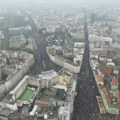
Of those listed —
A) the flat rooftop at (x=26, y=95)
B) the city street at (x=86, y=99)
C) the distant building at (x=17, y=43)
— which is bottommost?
the city street at (x=86, y=99)

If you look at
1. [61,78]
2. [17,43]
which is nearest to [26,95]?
[61,78]

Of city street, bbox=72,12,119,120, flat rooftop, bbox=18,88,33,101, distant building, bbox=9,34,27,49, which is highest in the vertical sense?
distant building, bbox=9,34,27,49

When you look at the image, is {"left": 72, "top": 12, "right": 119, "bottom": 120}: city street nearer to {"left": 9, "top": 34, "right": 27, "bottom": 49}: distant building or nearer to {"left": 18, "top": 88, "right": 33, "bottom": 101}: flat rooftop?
{"left": 18, "top": 88, "right": 33, "bottom": 101}: flat rooftop

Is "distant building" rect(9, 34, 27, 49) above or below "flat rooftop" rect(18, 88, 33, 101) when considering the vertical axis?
above

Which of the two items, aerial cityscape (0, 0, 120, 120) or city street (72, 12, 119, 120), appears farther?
aerial cityscape (0, 0, 120, 120)

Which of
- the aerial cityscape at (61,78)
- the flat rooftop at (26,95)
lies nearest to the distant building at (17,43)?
the aerial cityscape at (61,78)

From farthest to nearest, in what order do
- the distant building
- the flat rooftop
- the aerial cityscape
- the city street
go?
1. the distant building
2. the flat rooftop
3. the aerial cityscape
4. the city street

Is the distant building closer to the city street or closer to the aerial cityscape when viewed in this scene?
the aerial cityscape

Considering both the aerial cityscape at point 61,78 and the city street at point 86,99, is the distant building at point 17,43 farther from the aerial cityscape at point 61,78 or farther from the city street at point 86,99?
the city street at point 86,99

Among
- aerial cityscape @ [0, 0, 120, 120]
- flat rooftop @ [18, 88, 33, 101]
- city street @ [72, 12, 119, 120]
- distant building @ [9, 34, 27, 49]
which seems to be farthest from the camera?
distant building @ [9, 34, 27, 49]

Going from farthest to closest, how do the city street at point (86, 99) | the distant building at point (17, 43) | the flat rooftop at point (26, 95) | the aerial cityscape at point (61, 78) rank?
the distant building at point (17, 43)
the flat rooftop at point (26, 95)
the aerial cityscape at point (61, 78)
the city street at point (86, 99)

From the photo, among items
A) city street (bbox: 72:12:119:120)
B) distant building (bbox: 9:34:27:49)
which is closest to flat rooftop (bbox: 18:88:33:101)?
city street (bbox: 72:12:119:120)

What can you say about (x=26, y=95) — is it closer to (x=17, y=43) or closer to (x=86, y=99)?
(x=86, y=99)

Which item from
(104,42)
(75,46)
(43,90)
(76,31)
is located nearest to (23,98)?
(43,90)
